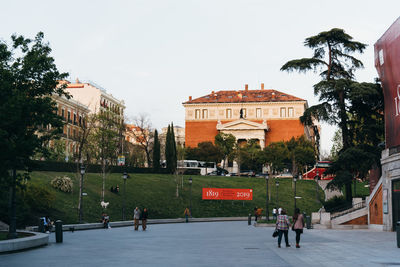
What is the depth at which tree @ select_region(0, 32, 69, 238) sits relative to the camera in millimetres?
18484

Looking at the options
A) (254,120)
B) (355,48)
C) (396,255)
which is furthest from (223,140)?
(396,255)

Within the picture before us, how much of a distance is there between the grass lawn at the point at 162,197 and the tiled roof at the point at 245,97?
37898 mm

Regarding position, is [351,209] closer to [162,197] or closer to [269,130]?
[162,197]

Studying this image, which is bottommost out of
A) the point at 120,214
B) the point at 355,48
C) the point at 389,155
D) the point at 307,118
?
the point at 120,214

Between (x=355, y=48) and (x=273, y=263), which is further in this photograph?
(x=355, y=48)

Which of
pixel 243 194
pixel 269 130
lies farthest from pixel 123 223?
pixel 269 130

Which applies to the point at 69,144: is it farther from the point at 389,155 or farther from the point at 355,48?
the point at 389,155

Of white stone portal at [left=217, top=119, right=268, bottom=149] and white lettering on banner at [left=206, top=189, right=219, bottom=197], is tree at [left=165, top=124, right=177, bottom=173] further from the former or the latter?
white stone portal at [left=217, top=119, right=268, bottom=149]

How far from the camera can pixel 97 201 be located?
49.4m

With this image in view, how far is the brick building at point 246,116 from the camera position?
10831 cm

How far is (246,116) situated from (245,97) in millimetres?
4703

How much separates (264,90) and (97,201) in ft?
245

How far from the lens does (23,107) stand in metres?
20.3

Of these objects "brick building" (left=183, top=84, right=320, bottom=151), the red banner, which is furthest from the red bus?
"brick building" (left=183, top=84, right=320, bottom=151)
